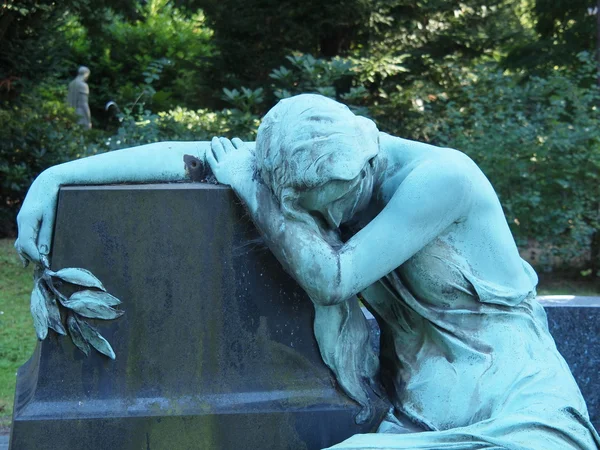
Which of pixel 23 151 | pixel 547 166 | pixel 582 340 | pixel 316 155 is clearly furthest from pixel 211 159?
pixel 23 151

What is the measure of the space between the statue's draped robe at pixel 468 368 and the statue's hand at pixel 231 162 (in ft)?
1.67

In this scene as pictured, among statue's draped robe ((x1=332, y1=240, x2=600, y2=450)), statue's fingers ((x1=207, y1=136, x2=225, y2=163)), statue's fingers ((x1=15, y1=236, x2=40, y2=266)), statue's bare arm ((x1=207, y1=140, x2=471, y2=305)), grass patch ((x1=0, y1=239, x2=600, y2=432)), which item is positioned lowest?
grass patch ((x1=0, y1=239, x2=600, y2=432))

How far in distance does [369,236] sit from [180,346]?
1.99 ft

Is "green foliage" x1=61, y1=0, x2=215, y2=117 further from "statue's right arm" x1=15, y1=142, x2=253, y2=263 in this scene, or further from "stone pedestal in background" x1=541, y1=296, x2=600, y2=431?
"statue's right arm" x1=15, y1=142, x2=253, y2=263

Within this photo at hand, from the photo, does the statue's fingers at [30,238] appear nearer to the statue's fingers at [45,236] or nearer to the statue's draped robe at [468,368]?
the statue's fingers at [45,236]

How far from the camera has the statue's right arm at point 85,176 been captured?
2.39 metres

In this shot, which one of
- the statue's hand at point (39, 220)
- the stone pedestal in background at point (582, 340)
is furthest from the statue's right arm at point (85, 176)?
the stone pedestal in background at point (582, 340)

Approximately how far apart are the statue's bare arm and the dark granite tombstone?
5.7 inches

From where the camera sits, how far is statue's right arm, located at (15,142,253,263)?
239 cm

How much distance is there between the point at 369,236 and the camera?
2.30 m

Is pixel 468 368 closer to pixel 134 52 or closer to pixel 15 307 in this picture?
pixel 15 307

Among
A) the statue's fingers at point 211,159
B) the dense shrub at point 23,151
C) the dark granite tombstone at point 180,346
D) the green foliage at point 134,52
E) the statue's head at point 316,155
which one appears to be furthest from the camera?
the green foliage at point 134,52

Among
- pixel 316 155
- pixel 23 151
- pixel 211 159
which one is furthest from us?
pixel 23 151

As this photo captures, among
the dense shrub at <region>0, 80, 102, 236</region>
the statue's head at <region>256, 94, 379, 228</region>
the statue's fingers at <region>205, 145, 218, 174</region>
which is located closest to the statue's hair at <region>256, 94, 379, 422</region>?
the statue's head at <region>256, 94, 379, 228</region>
